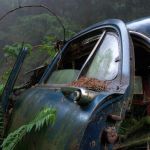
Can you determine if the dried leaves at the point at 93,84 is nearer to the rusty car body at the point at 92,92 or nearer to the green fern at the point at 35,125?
the rusty car body at the point at 92,92

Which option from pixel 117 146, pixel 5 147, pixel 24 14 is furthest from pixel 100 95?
pixel 24 14

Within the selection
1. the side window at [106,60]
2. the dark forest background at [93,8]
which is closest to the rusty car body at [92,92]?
the side window at [106,60]

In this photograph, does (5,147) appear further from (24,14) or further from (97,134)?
(24,14)

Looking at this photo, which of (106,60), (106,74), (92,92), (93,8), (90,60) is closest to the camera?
(92,92)

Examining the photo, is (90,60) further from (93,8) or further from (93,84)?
(93,8)

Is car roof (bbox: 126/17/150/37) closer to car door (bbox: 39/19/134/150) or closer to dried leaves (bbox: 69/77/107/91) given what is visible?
car door (bbox: 39/19/134/150)

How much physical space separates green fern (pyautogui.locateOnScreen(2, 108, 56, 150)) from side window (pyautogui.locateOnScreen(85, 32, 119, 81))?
44cm

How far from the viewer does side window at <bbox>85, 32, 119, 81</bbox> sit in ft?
8.08

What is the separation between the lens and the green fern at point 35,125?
228cm

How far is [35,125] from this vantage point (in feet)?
8.27

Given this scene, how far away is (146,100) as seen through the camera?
359 centimetres

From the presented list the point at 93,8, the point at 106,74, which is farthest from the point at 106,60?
the point at 93,8

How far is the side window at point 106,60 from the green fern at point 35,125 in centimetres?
44

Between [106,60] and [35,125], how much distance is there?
0.68m
